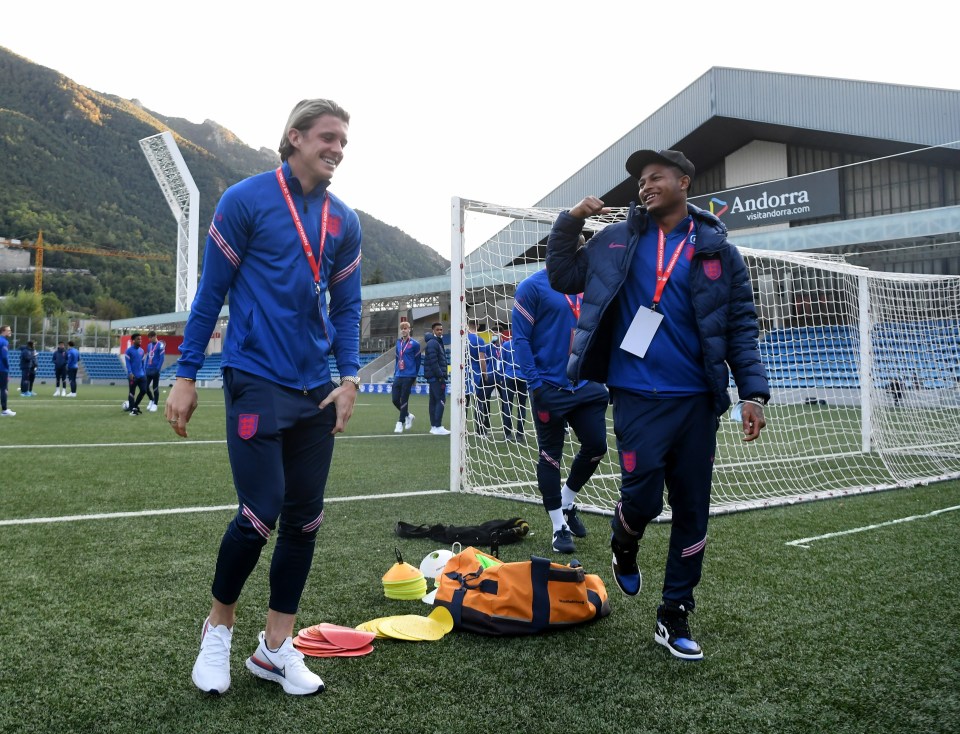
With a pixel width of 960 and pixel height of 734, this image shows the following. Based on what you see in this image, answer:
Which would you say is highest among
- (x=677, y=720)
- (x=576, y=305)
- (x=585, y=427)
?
(x=576, y=305)

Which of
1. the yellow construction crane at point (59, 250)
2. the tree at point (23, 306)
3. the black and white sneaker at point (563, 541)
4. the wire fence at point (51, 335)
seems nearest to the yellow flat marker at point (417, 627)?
the black and white sneaker at point (563, 541)

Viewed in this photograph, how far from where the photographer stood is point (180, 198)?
66.3 metres

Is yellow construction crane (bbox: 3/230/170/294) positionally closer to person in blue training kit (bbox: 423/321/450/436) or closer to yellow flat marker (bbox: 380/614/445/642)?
person in blue training kit (bbox: 423/321/450/436)

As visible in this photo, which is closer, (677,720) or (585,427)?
(677,720)

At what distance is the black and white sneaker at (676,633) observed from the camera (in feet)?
9.67

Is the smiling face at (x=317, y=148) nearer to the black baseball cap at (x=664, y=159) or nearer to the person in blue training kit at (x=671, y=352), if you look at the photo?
the person in blue training kit at (x=671, y=352)

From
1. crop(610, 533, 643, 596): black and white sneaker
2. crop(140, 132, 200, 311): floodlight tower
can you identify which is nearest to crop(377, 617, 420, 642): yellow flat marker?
crop(610, 533, 643, 596): black and white sneaker

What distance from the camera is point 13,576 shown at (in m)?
3.98

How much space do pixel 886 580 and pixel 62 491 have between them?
21.2 feet

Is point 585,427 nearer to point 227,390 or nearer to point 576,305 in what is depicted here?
point 576,305

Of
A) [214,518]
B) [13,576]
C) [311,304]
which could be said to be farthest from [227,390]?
[214,518]

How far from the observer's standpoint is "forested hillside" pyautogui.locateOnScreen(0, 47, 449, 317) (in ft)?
356

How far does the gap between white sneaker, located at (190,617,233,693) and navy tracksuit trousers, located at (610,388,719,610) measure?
1.65 m

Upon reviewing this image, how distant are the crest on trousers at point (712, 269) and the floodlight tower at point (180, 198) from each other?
2590 inches
